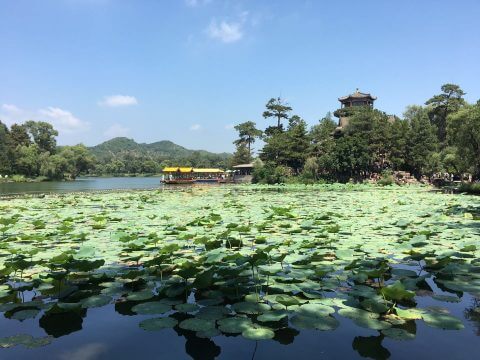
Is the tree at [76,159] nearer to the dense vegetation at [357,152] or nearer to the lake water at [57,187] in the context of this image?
the lake water at [57,187]

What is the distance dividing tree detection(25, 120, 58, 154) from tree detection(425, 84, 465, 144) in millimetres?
62024

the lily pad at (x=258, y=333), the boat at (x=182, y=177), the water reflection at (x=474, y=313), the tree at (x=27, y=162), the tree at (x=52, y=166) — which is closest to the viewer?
the lily pad at (x=258, y=333)

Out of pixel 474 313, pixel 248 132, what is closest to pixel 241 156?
pixel 248 132

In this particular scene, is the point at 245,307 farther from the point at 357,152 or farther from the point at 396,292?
the point at 357,152

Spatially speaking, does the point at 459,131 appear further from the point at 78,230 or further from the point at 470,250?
the point at 78,230

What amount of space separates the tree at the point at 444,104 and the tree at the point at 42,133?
6202cm

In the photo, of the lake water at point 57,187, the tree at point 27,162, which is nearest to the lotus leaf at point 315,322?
the lake water at point 57,187

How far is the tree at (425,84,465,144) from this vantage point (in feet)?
152

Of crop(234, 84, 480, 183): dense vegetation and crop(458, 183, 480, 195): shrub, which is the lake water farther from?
crop(458, 183, 480, 195): shrub

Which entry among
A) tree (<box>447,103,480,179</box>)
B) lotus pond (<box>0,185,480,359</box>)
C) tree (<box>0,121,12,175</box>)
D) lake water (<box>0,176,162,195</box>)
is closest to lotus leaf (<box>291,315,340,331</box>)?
lotus pond (<box>0,185,480,359</box>)

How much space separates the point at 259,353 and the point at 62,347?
53.1 inches

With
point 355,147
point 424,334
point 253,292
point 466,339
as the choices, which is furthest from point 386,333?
point 355,147

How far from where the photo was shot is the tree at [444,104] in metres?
46.2

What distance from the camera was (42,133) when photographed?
64375mm
